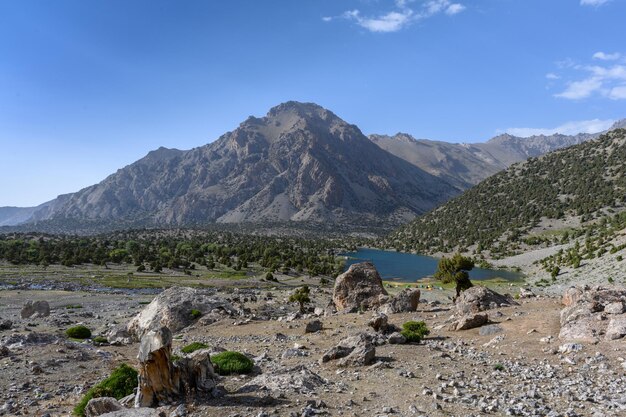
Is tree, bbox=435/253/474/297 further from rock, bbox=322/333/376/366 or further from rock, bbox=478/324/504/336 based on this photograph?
rock, bbox=322/333/376/366

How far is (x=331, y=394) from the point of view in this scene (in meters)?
16.2

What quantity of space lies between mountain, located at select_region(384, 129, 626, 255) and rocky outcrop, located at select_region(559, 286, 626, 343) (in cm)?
11360

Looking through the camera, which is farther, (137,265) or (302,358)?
(137,265)

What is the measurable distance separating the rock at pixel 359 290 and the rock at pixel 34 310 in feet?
109

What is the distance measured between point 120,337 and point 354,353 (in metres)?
22.8

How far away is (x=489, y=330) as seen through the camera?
27141 mm

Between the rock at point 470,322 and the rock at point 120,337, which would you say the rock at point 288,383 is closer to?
the rock at point 470,322

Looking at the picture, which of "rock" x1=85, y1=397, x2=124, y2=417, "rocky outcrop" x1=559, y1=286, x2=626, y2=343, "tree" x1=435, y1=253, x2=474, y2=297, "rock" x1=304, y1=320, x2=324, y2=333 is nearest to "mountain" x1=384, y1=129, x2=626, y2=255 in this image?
"tree" x1=435, y1=253, x2=474, y2=297

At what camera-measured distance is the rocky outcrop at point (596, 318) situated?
70.8 ft

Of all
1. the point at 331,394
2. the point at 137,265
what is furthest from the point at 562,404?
the point at 137,265

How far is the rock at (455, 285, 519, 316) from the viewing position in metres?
34.6

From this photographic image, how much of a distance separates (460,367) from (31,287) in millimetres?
88502

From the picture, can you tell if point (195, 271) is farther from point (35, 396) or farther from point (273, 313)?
point (35, 396)

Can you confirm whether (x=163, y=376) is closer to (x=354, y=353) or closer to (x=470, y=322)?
(x=354, y=353)
